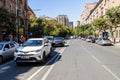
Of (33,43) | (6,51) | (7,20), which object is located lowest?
(6,51)

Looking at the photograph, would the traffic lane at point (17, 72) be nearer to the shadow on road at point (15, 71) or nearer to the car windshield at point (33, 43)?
the shadow on road at point (15, 71)

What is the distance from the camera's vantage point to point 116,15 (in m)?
49.1

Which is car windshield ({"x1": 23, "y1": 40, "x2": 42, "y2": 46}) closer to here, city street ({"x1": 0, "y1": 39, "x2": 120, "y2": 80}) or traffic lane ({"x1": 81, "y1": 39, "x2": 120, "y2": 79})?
city street ({"x1": 0, "y1": 39, "x2": 120, "y2": 80})

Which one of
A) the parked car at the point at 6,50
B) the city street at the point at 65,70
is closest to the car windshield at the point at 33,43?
the city street at the point at 65,70

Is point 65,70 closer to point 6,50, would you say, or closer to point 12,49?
point 6,50

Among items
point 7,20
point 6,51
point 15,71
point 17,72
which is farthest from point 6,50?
point 7,20

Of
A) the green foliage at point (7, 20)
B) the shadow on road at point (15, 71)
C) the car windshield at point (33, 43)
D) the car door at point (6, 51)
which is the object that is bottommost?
the shadow on road at point (15, 71)

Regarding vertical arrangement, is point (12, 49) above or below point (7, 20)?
below

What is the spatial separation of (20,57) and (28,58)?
0.49 m

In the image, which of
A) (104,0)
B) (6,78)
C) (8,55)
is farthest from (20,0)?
(6,78)

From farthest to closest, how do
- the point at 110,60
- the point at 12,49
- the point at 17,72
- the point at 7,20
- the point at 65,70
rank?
the point at 7,20
the point at 12,49
the point at 110,60
the point at 65,70
the point at 17,72

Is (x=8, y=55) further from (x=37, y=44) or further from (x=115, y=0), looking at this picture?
(x=115, y=0)

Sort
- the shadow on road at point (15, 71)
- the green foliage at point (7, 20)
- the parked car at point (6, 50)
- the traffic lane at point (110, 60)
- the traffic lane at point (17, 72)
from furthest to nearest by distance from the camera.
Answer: the green foliage at point (7, 20)
the parked car at point (6, 50)
the traffic lane at point (110, 60)
the shadow on road at point (15, 71)
the traffic lane at point (17, 72)

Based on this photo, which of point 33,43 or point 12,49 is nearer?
point 33,43
